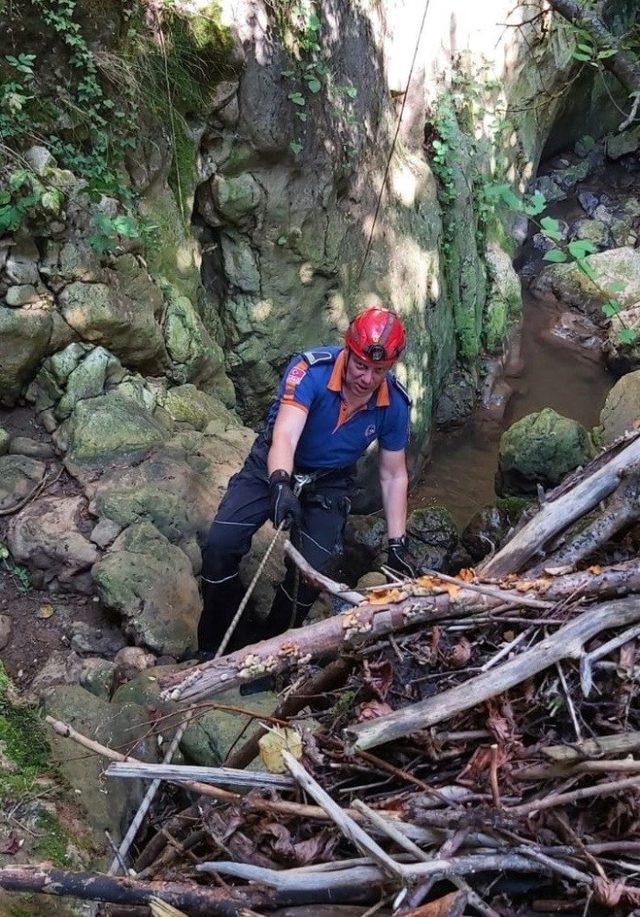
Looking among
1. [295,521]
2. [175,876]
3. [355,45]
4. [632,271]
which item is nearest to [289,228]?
[355,45]

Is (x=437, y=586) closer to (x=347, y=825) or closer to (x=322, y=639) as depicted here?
(x=322, y=639)

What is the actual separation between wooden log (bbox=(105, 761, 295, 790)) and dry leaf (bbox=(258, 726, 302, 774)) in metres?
0.09

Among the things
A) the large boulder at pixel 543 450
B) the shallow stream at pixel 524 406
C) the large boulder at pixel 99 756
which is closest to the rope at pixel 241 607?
the large boulder at pixel 99 756

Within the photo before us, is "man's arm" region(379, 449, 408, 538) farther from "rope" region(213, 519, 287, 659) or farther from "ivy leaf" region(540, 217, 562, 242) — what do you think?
"ivy leaf" region(540, 217, 562, 242)

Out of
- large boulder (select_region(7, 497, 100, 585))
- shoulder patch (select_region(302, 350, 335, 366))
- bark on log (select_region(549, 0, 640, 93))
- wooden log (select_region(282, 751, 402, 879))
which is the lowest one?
large boulder (select_region(7, 497, 100, 585))

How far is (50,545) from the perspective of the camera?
410 centimetres

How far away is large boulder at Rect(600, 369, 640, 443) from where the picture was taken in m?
7.87

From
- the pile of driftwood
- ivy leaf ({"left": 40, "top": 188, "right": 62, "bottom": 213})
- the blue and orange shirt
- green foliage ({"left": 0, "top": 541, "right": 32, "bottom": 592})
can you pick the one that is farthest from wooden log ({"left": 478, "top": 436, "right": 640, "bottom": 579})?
ivy leaf ({"left": 40, "top": 188, "right": 62, "bottom": 213})

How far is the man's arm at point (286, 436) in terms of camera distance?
3.74 m

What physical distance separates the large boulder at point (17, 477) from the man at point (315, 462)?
120cm

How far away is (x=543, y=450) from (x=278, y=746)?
5942 mm

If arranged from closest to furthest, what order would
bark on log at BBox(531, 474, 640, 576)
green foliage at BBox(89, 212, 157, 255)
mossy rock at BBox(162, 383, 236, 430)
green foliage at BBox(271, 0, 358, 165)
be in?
bark on log at BBox(531, 474, 640, 576), green foliage at BBox(89, 212, 157, 255), mossy rock at BBox(162, 383, 236, 430), green foliage at BBox(271, 0, 358, 165)

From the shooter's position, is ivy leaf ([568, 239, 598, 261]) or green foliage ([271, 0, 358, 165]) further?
green foliage ([271, 0, 358, 165])

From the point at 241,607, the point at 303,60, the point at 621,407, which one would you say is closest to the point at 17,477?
the point at 241,607
